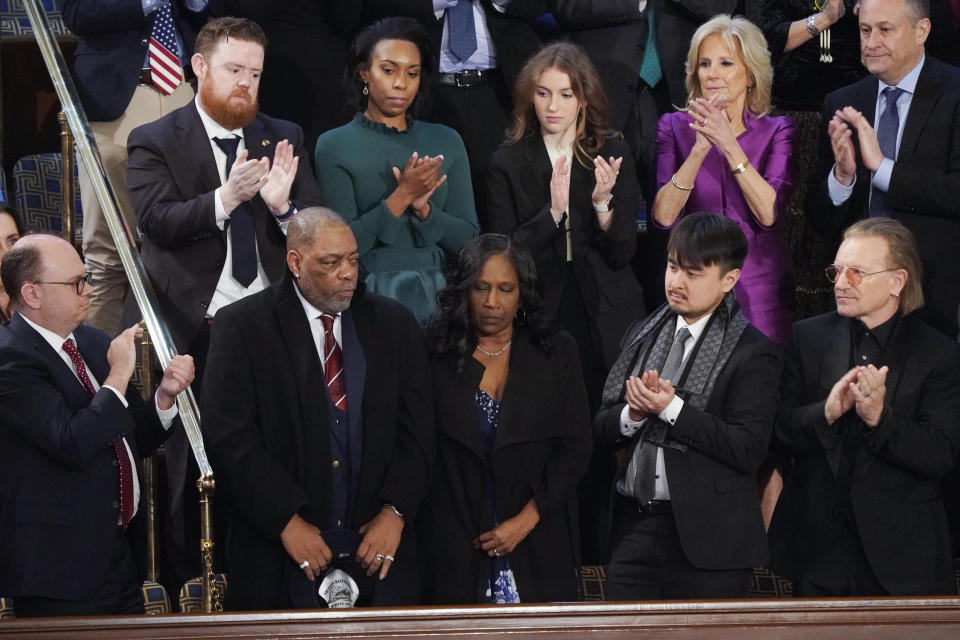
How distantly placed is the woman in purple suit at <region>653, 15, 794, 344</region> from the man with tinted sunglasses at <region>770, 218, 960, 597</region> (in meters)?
0.46

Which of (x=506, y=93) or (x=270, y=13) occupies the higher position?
(x=270, y=13)

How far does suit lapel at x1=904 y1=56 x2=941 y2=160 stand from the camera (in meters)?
4.74

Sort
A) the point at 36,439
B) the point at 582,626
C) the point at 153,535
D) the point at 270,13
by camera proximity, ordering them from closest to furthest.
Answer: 1. the point at 582,626
2. the point at 36,439
3. the point at 153,535
4. the point at 270,13

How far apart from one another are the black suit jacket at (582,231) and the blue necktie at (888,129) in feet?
2.55

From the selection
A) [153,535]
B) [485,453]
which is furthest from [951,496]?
[153,535]

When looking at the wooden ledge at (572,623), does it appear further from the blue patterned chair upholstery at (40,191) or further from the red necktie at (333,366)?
the blue patterned chair upholstery at (40,191)

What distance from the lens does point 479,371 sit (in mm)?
4148

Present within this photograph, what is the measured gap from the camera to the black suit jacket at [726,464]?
3961 mm

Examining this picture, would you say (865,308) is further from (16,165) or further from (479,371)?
(16,165)

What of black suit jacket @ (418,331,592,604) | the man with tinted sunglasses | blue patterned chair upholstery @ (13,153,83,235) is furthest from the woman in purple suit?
blue patterned chair upholstery @ (13,153,83,235)

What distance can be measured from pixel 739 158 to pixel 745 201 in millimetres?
154

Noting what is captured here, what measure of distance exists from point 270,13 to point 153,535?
1.81 m

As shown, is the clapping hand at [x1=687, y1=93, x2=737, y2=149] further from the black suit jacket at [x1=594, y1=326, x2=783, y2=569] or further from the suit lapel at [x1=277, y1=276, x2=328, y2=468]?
the suit lapel at [x1=277, y1=276, x2=328, y2=468]

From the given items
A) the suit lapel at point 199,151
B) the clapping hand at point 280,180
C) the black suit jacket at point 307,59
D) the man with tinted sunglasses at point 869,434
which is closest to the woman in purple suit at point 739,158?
the man with tinted sunglasses at point 869,434
